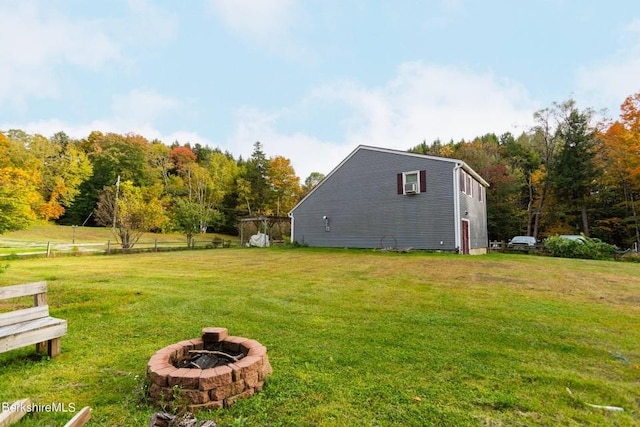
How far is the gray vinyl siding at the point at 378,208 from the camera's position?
15164mm

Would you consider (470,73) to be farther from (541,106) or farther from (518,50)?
(541,106)

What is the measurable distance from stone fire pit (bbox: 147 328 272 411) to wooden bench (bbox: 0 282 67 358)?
133 centimetres

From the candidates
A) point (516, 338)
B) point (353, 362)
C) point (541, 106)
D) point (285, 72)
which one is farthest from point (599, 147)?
point (353, 362)

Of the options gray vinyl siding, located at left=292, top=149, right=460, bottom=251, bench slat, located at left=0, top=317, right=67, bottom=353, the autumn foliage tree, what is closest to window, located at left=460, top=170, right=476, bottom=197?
gray vinyl siding, located at left=292, top=149, right=460, bottom=251

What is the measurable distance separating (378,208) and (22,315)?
15.3 metres

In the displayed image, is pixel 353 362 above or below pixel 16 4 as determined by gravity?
below

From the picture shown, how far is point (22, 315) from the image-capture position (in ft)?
9.87

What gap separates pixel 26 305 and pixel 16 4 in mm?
7604

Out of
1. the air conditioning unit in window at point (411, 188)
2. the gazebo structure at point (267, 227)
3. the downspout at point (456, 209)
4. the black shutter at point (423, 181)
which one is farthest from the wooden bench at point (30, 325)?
the gazebo structure at point (267, 227)

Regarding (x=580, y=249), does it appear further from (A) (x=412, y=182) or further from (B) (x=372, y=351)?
(B) (x=372, y=351)

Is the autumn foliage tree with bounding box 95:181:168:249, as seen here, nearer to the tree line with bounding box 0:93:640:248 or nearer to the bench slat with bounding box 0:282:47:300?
the tree line with bounding box 0:93:640:248

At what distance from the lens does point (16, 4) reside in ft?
25.4

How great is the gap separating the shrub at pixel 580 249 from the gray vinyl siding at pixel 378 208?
656 cm

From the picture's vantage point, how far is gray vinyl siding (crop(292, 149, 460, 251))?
15164 millimetres
